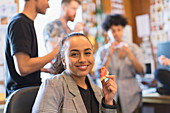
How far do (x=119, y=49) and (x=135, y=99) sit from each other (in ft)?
1.63

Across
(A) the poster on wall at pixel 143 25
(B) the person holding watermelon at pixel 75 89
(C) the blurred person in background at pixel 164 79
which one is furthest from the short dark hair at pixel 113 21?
(A) the poster on wall at pixel 143 25

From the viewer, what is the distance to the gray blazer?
856mm

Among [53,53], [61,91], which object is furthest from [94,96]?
[53,53]

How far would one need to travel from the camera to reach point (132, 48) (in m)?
2.16

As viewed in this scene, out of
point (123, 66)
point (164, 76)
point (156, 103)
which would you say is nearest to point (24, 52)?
point (123, 66)

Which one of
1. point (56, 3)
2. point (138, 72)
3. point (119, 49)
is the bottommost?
point (138, 72)

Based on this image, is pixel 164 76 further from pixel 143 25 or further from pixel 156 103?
pixel 143 25

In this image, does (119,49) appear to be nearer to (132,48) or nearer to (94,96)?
(132,48)

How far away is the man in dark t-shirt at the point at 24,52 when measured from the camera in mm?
1065

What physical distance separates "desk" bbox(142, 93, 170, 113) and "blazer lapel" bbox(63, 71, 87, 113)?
1268mm

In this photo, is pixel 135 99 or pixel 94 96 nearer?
pixel 94 96

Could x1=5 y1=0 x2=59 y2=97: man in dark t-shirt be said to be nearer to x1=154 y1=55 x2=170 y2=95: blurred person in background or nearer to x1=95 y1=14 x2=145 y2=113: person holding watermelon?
x1=95 y1=14 x2=145 y2=113: person holding watermelon

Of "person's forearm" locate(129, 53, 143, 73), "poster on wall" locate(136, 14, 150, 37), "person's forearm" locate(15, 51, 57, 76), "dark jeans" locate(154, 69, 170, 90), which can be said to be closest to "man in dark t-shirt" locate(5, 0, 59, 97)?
"person's forearm" locate(15, 51, 57, 76)

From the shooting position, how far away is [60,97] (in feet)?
3.00
